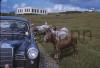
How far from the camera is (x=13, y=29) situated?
484 inches

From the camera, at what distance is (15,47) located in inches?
418

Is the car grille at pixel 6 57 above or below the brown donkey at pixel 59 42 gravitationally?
above

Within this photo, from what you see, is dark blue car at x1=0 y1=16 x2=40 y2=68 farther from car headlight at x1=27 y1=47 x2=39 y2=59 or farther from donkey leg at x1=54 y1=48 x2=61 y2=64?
donkey leg at x1=54 y1=48 x2=61 y2=64

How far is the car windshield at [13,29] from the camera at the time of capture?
1163 centimetres

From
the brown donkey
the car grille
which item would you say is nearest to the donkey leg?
the brown donkey

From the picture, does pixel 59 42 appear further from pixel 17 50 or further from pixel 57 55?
pixel 17 50

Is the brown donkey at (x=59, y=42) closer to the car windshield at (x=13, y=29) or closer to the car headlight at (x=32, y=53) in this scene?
the car windshield at (x=13, y=29)

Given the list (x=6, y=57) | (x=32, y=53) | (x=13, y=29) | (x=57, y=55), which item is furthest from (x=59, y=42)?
(x=6, y=57)

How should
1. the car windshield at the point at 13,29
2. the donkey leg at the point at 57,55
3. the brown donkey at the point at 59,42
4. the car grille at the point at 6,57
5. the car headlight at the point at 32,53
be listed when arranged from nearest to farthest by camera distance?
the car grille at the point at 6,57
the car headlight at the point at 32,53
the car windshield at the point at 13,29
the donkey leg at the point at 57,55
the brown donkey at the point at 59,42

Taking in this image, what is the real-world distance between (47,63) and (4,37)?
3185mm

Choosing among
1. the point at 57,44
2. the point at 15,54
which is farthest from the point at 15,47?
the point at 57,44

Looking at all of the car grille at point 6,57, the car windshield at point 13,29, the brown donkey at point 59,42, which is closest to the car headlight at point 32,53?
the car grille at point 6,57

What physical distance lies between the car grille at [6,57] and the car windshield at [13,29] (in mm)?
1245

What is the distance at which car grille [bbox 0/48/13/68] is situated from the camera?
1021cm
